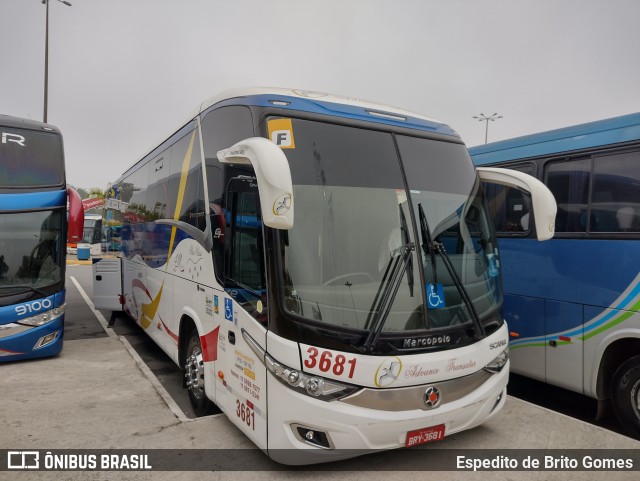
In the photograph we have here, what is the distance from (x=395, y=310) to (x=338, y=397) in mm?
755

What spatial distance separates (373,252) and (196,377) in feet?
8.97

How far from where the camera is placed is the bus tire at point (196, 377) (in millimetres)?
5098

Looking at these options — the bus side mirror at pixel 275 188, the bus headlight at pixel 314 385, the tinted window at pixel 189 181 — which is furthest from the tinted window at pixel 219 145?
the bus headlight at pixel 314 385

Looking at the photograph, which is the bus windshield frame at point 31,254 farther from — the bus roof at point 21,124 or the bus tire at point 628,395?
the bus tire at point 628,395

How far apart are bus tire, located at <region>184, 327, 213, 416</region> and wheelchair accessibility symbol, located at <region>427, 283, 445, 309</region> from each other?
8.80 feet

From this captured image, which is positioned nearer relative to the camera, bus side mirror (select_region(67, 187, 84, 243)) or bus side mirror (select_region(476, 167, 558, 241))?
bus side mirror (select_region(476, 167, 558, 241))

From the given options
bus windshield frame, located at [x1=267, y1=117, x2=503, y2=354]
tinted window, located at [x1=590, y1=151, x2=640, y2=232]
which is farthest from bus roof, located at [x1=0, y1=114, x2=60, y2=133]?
tinted window, located at [x1=590, y1=151, x2=640, y2=232]

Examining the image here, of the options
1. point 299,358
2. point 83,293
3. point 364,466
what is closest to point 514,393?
point 364,466

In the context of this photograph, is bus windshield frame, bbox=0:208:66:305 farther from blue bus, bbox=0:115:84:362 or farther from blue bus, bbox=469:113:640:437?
blue bus, bbox=469:113:640:437

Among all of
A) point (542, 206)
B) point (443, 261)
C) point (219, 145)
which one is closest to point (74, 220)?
point (219, 145)

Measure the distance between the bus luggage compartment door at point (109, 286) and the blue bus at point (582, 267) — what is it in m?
7.87

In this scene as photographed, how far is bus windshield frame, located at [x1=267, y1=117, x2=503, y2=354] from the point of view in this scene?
345cm

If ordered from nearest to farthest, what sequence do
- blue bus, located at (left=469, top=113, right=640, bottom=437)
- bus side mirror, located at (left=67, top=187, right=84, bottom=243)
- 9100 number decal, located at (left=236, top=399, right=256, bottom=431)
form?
1. 9100 number decal, located at (left=236, top=399, right=256, bottom=431)
2. blue bus, located at (left=469, top=113, right=640, bottom=437)
3. bus side mirror, located at (left=67, top=187, right=84, bottom=243)

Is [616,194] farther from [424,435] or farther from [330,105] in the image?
[424,435]
